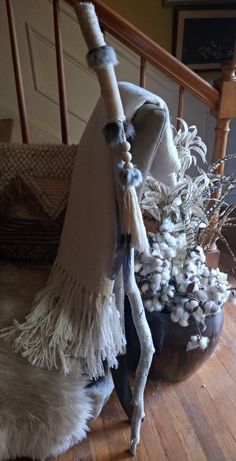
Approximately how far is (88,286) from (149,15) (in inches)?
79.0

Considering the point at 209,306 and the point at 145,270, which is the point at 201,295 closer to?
the point at 209,306

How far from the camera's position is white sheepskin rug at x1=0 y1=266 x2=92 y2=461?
33.0 inches

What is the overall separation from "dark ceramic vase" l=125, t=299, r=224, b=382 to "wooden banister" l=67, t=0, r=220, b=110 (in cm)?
78

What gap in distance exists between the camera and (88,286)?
910 mm

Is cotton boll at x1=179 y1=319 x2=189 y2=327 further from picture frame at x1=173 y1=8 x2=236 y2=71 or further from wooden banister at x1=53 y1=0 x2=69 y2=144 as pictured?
picture frame at x1=173 y1=8 x2=236 y2=71

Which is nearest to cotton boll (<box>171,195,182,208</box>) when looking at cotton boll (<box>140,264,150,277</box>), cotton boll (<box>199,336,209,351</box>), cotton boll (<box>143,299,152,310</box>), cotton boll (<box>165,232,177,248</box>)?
cotton boll (<box>165,232,177,248</box>)

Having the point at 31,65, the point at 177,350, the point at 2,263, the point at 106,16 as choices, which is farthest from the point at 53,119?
the point at 177,350

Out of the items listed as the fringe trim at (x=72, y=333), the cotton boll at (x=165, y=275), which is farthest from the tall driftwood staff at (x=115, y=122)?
the cotton boll at (x=165, y=275)

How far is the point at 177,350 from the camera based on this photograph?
1.18 meters

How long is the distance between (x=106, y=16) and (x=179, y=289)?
91cm

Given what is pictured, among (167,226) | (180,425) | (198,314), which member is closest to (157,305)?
(198,314)

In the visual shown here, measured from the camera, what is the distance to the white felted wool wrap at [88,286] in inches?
33.8

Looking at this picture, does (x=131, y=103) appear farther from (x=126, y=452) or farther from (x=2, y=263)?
(x=126, y=452)

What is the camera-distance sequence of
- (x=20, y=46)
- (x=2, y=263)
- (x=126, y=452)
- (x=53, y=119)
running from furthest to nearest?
1. (x=53, y=119)
2. (x=20, y=46)
3. (x=2, y=263)
4. (x=126, y=452)
